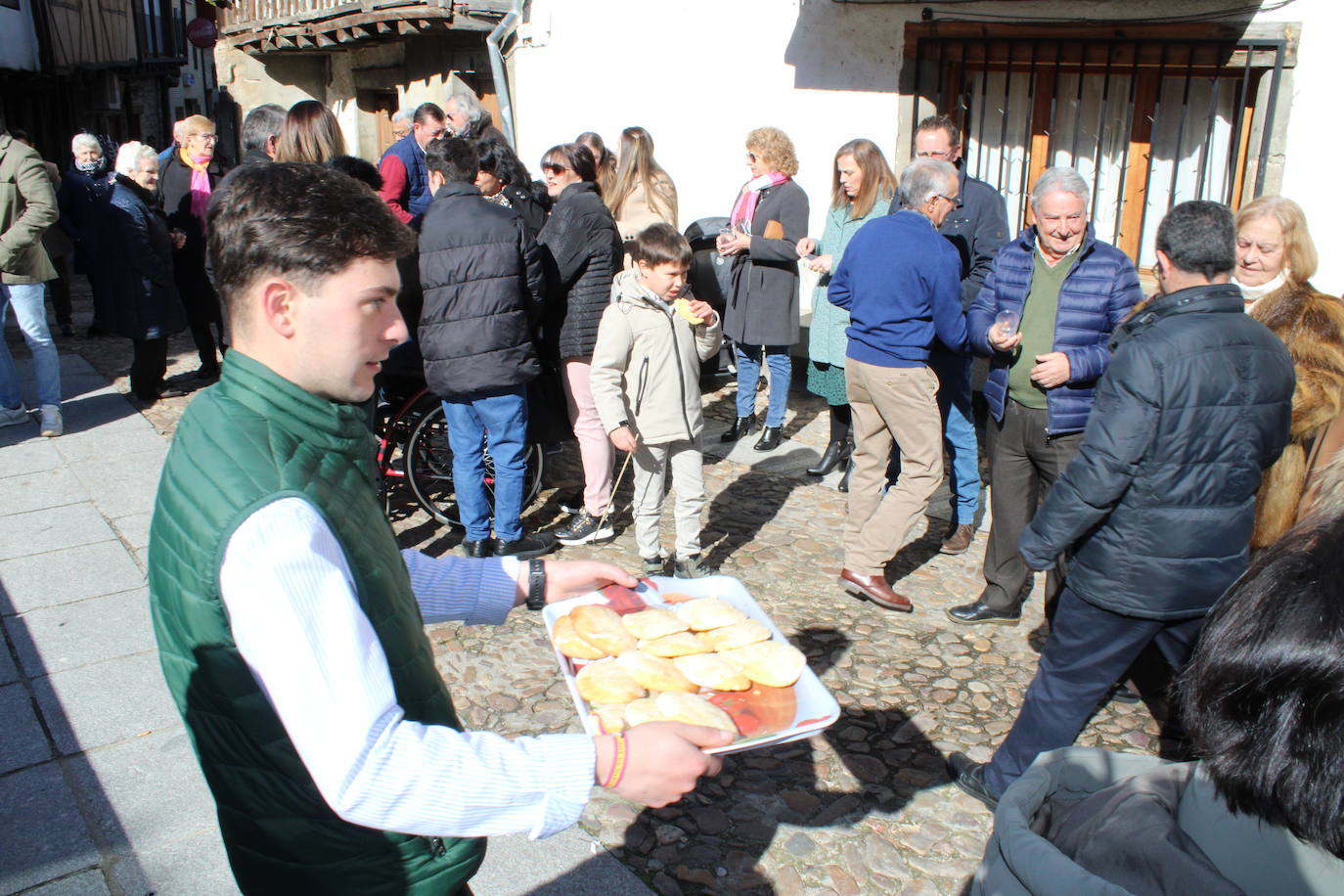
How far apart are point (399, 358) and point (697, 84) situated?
4753mm

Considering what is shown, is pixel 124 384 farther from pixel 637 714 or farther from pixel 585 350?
pixel 637 714

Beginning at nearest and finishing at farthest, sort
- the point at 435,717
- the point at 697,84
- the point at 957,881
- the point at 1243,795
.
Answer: the point at 1243,795
the point at 435,717
the point at 957,881
the point at 697,84

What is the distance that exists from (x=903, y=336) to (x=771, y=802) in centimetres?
206

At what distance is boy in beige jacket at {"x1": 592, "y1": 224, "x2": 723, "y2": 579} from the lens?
14.6ft

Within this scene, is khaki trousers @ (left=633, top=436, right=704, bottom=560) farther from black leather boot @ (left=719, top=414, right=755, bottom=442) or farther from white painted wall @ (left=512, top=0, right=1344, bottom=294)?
white painted wall @ (left=512, top=0, right=1344, bottom=294)

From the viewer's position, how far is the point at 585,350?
5.35 metres

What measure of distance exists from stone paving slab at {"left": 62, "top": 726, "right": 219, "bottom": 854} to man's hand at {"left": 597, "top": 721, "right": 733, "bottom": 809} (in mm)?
2126

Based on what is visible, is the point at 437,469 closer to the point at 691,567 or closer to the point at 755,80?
the point at 691,567

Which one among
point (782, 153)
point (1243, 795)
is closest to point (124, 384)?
point (782, 153)

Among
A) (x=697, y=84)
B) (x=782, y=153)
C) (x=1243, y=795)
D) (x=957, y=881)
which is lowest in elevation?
(x=957, y=881)

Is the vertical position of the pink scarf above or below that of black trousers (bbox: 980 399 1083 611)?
above

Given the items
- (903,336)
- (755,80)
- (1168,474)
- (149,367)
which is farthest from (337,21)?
(1168,474)

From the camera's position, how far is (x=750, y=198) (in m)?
6.63

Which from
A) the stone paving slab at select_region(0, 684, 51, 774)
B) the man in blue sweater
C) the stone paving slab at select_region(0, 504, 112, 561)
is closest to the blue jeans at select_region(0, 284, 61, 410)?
the stone paving slab at select_region(0, 504, 112, 561)
